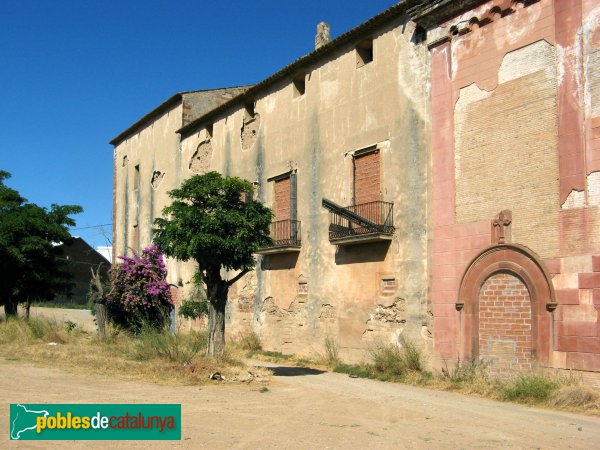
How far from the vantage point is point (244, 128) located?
71.2ft

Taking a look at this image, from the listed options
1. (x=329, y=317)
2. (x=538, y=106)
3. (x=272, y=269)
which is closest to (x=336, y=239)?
(x=329, y=317)

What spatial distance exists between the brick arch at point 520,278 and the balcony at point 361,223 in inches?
105

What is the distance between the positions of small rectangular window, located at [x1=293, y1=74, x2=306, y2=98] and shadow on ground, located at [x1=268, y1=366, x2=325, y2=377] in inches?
322

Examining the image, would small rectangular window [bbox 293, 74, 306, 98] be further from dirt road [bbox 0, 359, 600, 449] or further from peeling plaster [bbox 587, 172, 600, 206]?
peeling plaster [bbox 587, 172, 600, 206]

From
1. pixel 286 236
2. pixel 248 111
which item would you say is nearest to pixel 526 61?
pixel 286 236

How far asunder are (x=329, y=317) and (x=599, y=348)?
7.72 m

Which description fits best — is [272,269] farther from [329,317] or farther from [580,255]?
[580,255]

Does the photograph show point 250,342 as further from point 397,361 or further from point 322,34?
point 322,34

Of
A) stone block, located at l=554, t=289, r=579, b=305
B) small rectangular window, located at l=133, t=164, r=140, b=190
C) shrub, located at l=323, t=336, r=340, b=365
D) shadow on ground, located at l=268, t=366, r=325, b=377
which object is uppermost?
small rectangular window, located at l=133, t=164, r=140, b=190

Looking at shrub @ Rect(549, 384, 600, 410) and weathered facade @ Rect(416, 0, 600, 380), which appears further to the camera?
weathered facade @ Rect(416, 0, 600, 380)

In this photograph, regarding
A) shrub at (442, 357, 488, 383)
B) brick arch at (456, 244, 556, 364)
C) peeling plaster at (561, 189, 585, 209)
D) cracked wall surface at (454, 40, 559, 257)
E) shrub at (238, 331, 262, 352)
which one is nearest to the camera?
peeling plaster at (561, 189, 585, 209)

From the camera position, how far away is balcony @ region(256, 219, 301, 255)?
1842 centimetres

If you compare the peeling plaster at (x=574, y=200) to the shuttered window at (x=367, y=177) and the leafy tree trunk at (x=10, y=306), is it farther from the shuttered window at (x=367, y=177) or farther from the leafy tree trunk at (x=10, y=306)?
the leafy tree trunk at (x=10, y=306)

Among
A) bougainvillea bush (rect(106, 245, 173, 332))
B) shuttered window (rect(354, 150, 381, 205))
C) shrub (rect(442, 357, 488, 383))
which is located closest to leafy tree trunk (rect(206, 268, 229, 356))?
shuttered window (rect(354, 150, 381, 205))
